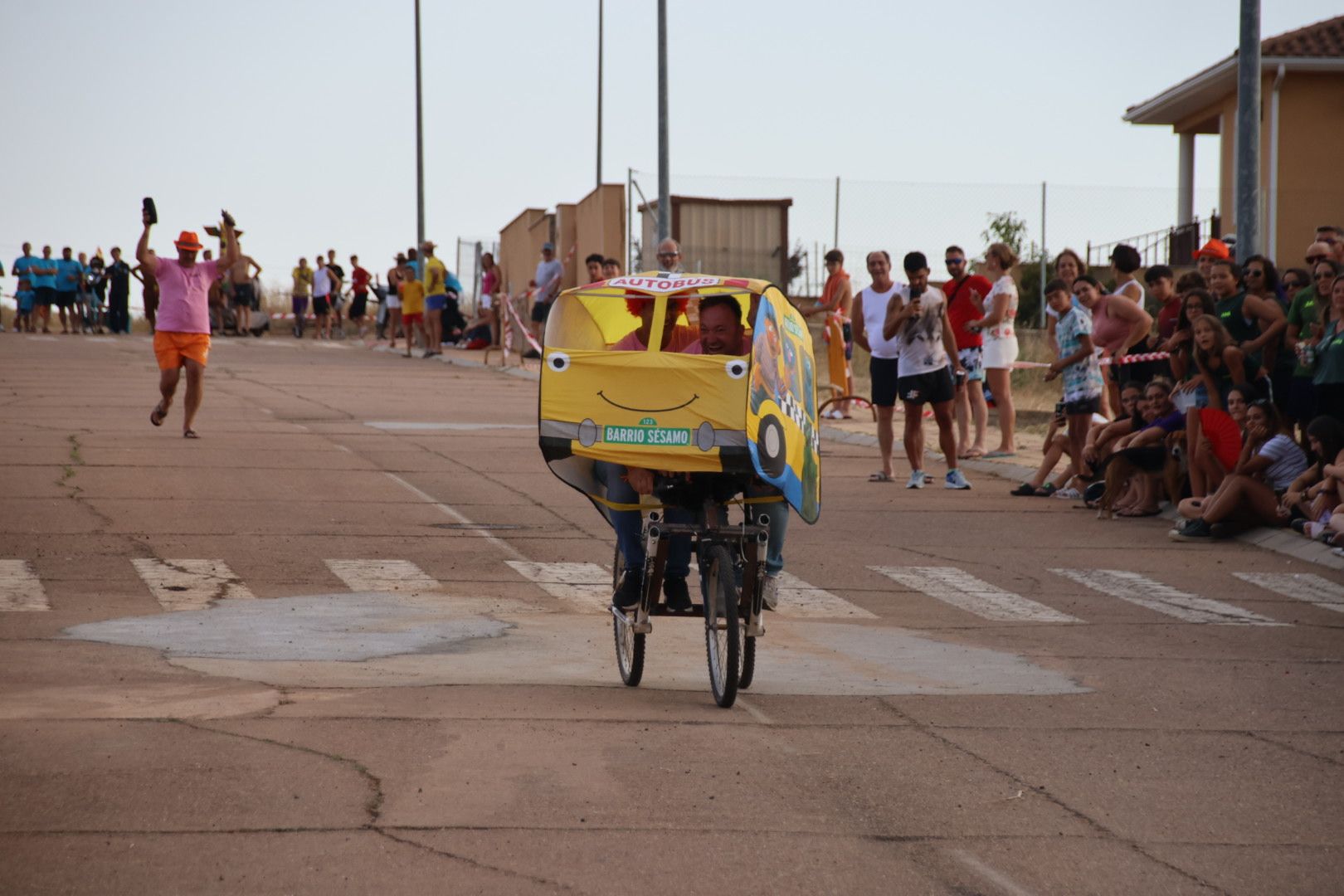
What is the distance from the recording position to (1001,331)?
18375 mm

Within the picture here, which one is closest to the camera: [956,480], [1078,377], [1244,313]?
[1244,313]

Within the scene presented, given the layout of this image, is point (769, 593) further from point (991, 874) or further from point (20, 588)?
point (20, 588)

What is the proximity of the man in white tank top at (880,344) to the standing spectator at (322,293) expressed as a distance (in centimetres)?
2886

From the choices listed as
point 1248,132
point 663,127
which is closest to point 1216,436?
point 1248,132

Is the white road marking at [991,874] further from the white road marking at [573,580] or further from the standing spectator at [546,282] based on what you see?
the standing spectator at [546,282]

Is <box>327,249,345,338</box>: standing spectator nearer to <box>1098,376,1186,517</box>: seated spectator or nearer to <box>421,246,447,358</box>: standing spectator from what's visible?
<box>421,246,447,358</box>: standing spectator

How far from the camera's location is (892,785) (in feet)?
21.2

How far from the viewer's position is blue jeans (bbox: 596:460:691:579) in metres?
8.14

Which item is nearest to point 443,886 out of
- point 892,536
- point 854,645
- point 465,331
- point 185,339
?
point 854,645

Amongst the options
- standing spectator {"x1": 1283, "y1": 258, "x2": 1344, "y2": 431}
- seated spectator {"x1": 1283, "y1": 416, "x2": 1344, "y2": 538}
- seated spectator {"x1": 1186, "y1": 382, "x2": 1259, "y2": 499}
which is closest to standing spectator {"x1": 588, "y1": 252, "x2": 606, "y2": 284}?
seated spectator {"x1": 1186, "y1": 382, "x2": 1259, "y2": 499}

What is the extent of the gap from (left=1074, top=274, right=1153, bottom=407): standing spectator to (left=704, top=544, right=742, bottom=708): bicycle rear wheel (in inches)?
363

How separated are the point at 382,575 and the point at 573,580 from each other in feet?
3.92

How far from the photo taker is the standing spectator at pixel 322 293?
44656mm

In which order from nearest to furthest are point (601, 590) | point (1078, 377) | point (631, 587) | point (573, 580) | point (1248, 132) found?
1. point (631, 587)
2. point (601, 590)
3. point (573, 580)
4. point (1078, 377)
5. point (1248, 132)
